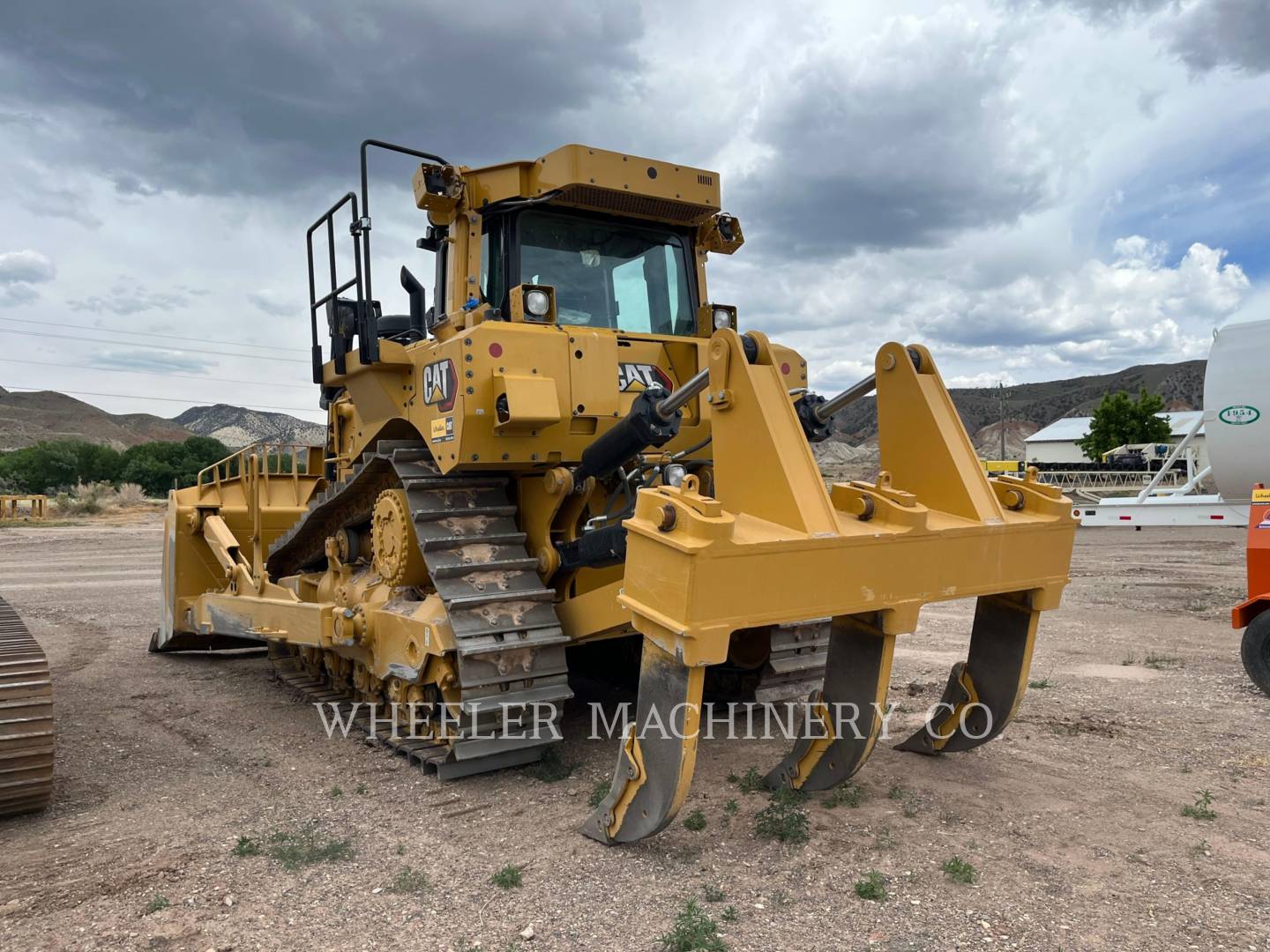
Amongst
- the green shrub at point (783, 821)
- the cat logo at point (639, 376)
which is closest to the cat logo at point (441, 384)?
the cat logo at point (639, 376)

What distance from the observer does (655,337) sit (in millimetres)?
5516

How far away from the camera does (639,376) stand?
5.32 metres

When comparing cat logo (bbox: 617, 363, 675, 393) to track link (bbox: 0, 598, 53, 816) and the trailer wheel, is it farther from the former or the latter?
the trailer wheel

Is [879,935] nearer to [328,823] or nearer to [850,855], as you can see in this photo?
[850,855]

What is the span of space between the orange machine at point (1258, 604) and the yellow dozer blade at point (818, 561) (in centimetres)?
309

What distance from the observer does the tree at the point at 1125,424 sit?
171 ft

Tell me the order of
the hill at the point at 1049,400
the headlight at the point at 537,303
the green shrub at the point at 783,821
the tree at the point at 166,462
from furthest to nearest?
the hill at the point at 1049,400 → the tree at the point at 166,462 → the headlight at the point at 537,303 → the green shrub at the point at 783,821

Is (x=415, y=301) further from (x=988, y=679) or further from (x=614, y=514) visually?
(x=988, y=679)

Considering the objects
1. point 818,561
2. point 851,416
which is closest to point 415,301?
point 818,561

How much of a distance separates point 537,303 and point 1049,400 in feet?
408

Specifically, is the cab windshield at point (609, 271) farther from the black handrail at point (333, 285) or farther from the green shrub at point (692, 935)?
the green shrub at point (692, 935)

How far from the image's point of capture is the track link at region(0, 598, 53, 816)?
419 centimetres

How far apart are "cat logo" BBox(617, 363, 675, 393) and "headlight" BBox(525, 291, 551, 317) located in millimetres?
515

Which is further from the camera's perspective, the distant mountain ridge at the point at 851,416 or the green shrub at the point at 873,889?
the distant mountain ridge at the point at 851,416
